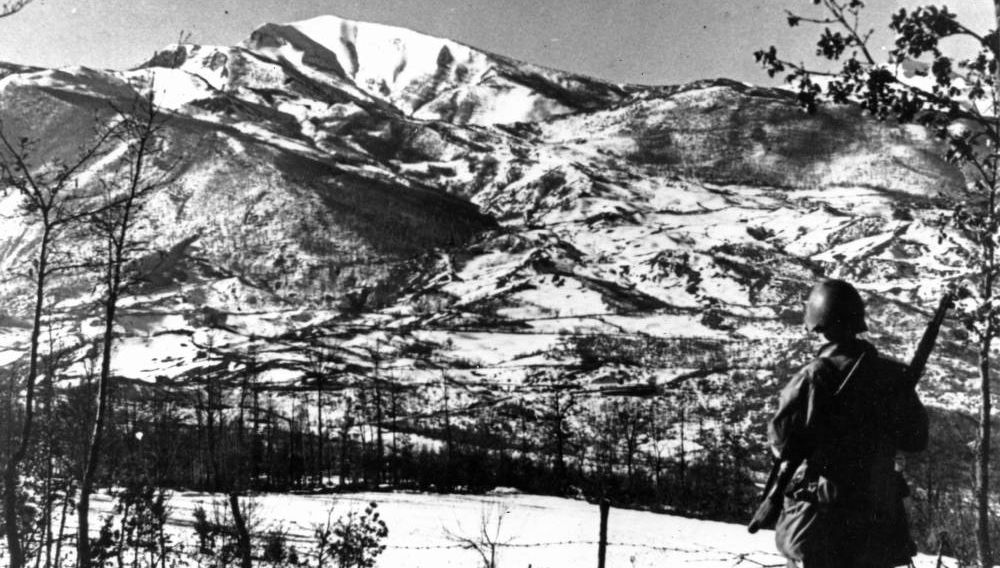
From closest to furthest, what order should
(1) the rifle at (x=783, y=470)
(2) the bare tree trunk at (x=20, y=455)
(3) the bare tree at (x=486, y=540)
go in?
1. (1) the rifle at (x=783, y=470)
2. (2) the bare tree trunk at (x=20, y=455)
3. (3) the bare tree at (x=486, y=540)

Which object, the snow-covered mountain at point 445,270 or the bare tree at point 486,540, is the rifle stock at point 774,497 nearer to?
the bare tree at point 486,540

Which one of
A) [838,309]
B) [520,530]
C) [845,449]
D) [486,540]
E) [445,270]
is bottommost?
[520,530]

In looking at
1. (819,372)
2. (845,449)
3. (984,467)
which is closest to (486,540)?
(984,467)

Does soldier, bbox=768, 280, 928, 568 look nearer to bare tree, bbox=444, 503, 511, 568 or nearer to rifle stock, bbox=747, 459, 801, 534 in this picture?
rifle stock, bbox=747, 459, 801, 534

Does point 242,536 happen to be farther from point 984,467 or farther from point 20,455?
point 984,467

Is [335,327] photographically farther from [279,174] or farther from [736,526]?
[736,526]

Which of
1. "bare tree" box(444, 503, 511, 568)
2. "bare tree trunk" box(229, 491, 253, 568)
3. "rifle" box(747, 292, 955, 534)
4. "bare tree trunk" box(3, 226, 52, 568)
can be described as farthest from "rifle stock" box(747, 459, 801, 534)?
"bare tree trunk" box(229, 491, 253, 568)

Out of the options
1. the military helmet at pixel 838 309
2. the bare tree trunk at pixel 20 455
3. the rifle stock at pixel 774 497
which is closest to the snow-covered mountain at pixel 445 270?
the bare tree trunk at pixel 20 455
